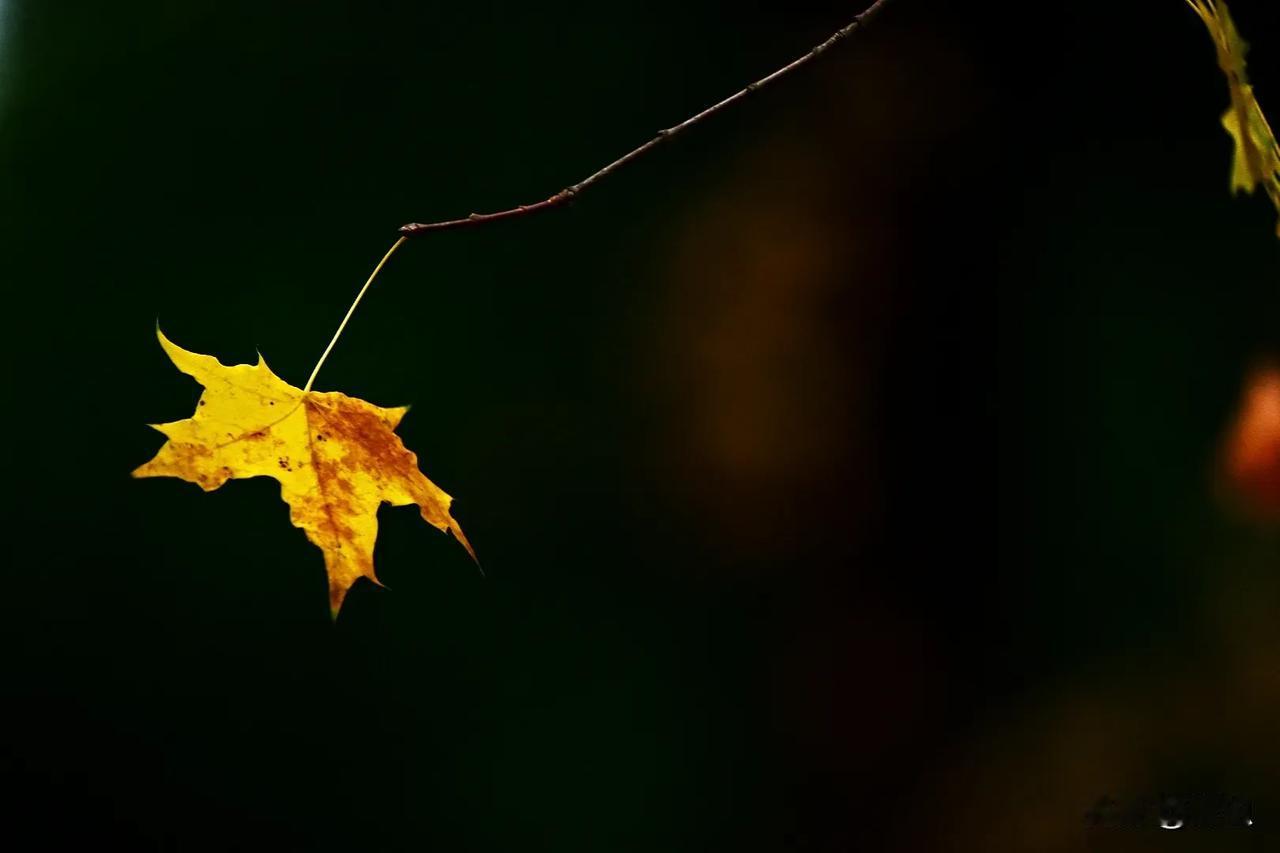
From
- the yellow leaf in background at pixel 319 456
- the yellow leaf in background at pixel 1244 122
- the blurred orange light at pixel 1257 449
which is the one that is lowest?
A: the yellow leaf in background at pixel 319 456

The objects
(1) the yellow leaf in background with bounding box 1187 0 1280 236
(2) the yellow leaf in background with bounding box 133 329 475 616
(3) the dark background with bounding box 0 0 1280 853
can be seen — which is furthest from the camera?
(3) the dark background with bounding box 0 0 1280 853

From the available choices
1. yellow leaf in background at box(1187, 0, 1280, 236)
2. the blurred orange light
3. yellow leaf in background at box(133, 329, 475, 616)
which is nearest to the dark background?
the blurred orange light

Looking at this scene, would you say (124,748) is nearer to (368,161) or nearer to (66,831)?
(66,831)

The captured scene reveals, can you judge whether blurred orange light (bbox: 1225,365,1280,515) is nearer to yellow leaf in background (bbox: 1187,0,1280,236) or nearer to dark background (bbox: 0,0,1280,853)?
dark background (bbox: 0,0,1280,853)

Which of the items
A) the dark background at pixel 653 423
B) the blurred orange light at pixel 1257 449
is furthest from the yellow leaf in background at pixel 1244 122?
the blurred orange light at pixel 1257 449

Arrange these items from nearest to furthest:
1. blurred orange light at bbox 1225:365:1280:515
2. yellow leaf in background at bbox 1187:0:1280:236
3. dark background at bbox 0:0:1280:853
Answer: yellow leaf in background at bbox 1187:0:1280:236 < dark background at bbox 0:0:1280:853 < blurred orange light at bbox 1225:365:1280:515

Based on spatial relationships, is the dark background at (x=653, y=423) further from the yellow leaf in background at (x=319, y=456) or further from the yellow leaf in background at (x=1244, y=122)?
the yellow leaf in background at (x=1244, y=122)
